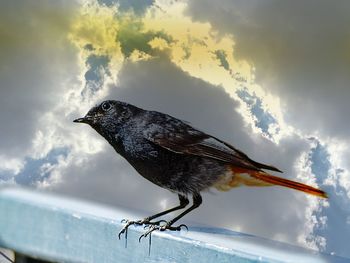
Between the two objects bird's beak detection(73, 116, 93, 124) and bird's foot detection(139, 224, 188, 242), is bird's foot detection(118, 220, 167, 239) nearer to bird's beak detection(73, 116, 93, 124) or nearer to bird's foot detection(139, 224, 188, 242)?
bird's foot detection(139, 224, 188, 242)

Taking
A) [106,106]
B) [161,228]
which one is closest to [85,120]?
[106,106]

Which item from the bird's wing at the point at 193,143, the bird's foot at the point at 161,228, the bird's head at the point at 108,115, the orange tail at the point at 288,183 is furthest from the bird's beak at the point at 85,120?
the bird's foot at the point at 161,228

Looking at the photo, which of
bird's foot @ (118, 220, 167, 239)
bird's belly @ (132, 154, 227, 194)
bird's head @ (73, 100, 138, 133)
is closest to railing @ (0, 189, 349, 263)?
bird's foot @ (118, 220, 167, 239)

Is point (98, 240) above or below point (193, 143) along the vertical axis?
below

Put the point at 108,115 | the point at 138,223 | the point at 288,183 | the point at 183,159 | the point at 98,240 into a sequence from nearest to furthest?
the point at 98,240 < the point at 138,223 < the point at 288,183 < the point at 183,159 < the point at 108,115

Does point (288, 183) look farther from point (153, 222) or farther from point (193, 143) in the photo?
point (153, 222)

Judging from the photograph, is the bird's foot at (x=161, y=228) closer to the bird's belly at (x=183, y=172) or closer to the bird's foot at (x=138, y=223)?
the bird's foot at (x=138, y=223)

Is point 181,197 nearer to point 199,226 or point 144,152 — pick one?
point 144,152

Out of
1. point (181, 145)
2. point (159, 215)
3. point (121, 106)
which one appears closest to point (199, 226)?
point (159, 215)
